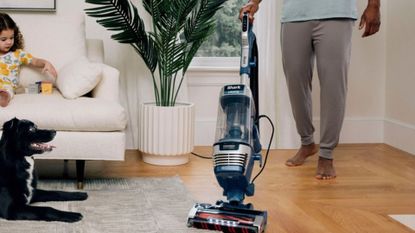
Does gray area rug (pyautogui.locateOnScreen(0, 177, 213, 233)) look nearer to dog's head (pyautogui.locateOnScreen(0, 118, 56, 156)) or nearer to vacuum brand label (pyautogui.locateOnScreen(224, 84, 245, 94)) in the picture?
dog's head (pyautogui.locateOnScreen(0, 118, 56, 156))

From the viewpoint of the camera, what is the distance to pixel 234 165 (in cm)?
230

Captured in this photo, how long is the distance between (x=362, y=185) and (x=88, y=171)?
1470 mm

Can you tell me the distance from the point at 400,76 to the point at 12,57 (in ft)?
8.32

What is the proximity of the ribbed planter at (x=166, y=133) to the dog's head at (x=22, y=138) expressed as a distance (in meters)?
0.97

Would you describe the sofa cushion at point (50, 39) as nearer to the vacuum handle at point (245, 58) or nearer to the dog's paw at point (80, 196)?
the dog's paw at point (80, 196)

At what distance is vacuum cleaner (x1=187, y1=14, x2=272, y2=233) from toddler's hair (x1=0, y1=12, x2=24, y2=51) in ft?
4.95

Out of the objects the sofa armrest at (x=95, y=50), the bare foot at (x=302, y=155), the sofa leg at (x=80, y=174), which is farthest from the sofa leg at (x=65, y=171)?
the bare foot at (x=302, y=155)

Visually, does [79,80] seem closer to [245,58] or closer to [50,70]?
[50,70]

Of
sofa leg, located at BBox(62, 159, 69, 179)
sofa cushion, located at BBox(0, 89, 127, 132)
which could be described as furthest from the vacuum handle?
sofa leg, located at BBox(62, 159, 69, 179)

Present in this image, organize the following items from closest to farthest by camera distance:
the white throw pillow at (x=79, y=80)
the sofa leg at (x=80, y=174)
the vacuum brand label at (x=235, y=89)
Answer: the vacuum brand label at (x=235, y=89) < the sofa leg at (x=80, y=174) < the white throw pillow at (x=79, y=80)

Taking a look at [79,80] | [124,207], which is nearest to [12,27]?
[79,80]

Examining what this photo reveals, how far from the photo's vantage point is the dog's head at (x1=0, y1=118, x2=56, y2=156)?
2695 millimetres

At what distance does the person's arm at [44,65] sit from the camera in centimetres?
344

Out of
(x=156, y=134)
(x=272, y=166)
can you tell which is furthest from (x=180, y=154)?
(x=272, y=166)
